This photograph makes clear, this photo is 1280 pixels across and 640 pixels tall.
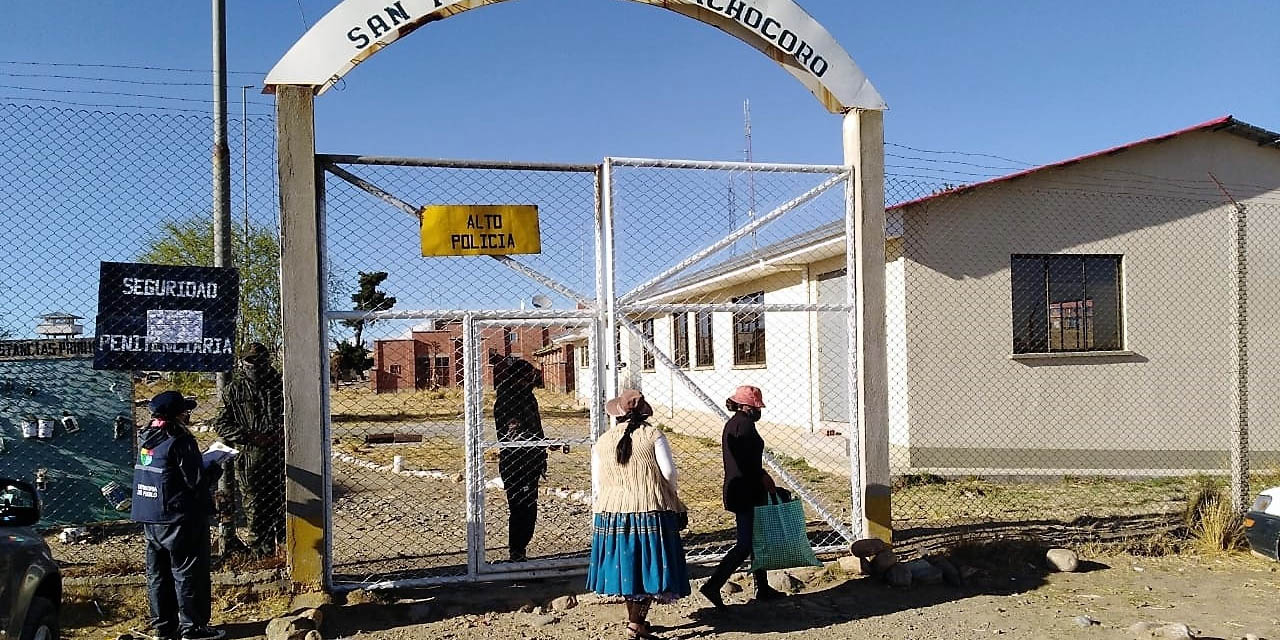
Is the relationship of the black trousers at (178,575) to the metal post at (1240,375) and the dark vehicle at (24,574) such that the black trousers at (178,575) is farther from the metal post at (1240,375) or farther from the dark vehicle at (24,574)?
the metal post at (1240,375)

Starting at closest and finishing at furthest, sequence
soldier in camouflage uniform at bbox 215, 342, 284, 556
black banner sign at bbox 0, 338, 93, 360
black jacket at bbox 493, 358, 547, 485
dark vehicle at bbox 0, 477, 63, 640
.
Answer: dark vehicle at bbox 0, 477, 63, 640 → black banner sign at bbox 0, 338, 93, 360 → soldier in camouflage uniform at bbox 215, 342, 284, 556 → black jacket at bbox 493, 358, 547, 485

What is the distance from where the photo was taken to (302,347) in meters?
5.86

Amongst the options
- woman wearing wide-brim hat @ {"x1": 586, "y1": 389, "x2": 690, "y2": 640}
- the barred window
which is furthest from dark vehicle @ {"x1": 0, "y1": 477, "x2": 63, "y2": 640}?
the barred window

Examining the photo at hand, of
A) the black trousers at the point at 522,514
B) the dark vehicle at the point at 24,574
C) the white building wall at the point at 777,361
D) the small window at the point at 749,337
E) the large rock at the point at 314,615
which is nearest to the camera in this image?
the dark vehicle at the point at 24,574

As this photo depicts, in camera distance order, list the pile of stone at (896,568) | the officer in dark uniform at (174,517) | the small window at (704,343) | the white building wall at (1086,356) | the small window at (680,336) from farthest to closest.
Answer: the small window at (680,336) → the small window at (704,343) → the white building wall at (1086,356) → the pile of stone at (896,568) → the officer in dark uniform at (174,517)

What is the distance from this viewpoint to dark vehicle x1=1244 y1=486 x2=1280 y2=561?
257 inches

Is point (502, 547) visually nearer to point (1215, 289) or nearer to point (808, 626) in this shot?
point (808, 626)

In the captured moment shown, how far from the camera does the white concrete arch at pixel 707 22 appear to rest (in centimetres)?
589

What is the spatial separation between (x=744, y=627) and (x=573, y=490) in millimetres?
5207

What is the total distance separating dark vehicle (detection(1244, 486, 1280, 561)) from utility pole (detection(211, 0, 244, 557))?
23.3 feet

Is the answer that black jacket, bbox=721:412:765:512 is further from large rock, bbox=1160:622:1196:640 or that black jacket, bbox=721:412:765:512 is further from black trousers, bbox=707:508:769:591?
large rock, bbox=1160:622:1196:640

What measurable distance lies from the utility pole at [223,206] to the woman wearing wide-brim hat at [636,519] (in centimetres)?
265

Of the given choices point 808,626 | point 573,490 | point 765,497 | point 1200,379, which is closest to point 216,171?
point 765,497

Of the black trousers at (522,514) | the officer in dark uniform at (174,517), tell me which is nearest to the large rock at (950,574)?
the black trousers at (522,514)
